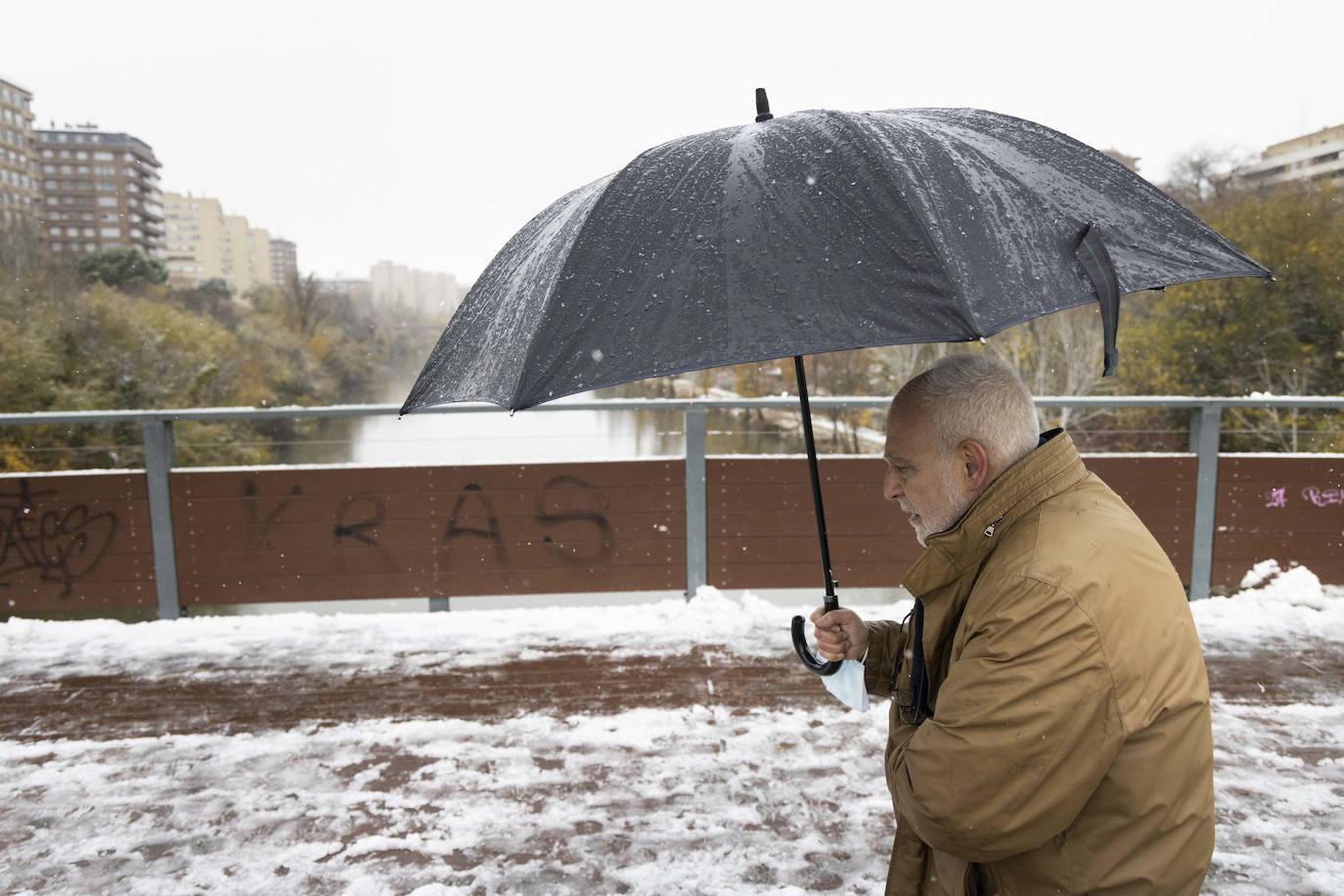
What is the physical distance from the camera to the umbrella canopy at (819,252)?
125 cm

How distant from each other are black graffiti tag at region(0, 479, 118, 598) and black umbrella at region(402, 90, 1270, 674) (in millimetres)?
4482

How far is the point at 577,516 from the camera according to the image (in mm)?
5168

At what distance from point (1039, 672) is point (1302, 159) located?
152 feet

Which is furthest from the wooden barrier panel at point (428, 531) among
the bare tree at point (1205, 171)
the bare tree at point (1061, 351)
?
the bare tree at point (1205, 171)

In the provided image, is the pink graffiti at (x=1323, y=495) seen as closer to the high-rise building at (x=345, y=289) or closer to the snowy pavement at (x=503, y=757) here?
the snowy pavement at (x=503, y=757)

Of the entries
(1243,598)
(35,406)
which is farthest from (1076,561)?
(35,406)

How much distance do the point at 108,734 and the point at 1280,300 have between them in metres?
23.1

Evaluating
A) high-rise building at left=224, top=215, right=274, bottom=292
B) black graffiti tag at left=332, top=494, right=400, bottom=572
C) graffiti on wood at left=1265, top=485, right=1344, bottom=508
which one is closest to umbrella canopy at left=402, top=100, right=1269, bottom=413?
black graffiti tag at left=332, top=494, right=400, bottom=572

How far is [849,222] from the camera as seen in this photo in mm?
1335

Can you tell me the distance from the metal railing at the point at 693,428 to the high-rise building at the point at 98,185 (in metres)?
82.7

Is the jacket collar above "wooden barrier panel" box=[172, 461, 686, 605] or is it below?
above

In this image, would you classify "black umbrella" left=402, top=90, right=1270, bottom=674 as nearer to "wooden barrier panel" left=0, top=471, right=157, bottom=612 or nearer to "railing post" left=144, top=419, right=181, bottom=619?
"railing post" left=144, top=419, right=181, bottom=619

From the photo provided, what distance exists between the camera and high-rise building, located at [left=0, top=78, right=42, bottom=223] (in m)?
55.9

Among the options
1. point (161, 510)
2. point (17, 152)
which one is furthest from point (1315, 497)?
point (17, 152)
